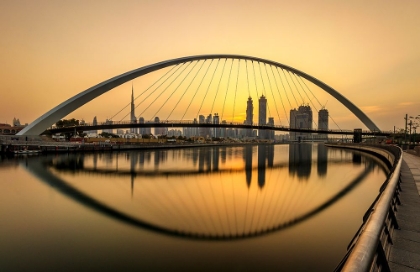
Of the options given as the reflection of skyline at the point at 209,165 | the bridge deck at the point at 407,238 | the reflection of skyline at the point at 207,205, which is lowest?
the reflection of skyline at the point at 209,165

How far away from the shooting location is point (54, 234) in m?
7.05

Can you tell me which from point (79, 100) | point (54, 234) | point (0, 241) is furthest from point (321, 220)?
point (79, 100)

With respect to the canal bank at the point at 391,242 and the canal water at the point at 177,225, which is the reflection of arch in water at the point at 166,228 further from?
the canal bank at the point at 391,242

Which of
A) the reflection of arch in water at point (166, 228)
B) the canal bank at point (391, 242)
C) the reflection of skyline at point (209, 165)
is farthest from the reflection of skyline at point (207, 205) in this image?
the canal bank at point (391, 242)

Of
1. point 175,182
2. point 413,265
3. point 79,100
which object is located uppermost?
point 79,100

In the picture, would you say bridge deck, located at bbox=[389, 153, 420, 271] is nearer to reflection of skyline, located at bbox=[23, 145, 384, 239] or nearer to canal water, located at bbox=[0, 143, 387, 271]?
canal water, located at bbox=[0, 143, 387, 271]

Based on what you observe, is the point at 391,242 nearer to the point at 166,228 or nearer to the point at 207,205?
the point at 166,228

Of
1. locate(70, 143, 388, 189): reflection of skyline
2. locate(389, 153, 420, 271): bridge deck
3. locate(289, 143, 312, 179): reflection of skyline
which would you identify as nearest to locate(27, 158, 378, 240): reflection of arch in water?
locate(389, 153, 420, 271): bridge deck

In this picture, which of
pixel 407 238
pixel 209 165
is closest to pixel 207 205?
pixel 407 238

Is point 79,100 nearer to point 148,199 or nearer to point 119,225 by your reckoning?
point 148,199

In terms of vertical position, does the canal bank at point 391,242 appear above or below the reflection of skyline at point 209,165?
above

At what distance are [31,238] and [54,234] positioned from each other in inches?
19.7

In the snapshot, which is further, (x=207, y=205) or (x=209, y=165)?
(x=209, y=165)

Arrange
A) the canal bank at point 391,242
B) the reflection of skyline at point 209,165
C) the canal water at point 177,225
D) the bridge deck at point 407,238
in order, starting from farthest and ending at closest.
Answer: the reflection of skyline at point 209,165
the canal water at point 177,225
the bridge deck at point 407,238
the canal bank at point 391,242
